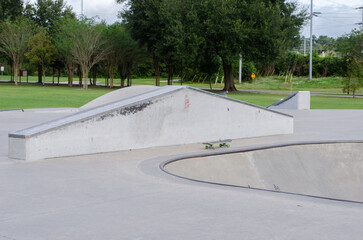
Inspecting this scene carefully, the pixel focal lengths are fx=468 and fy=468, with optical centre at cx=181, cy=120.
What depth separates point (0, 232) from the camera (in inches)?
174

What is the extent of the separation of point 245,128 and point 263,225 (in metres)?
7.89

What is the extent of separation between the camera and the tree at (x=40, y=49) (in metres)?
60.5

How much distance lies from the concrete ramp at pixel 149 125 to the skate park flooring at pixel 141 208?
1.73ft

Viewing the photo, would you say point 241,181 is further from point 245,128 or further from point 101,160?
point 245,128

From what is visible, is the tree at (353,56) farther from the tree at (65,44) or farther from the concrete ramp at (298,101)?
the tree at (65,44)

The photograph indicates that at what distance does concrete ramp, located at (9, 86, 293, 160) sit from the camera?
8662 mm

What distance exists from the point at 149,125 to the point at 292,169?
10.7ft

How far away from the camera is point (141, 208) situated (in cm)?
535

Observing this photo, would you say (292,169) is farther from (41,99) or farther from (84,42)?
(84,42)

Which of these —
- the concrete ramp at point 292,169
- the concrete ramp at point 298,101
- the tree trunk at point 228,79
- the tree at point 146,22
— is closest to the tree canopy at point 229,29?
the tree trunk at point 228,79

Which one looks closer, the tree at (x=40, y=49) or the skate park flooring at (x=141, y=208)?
the skate park flooring at (x=141, y=208)

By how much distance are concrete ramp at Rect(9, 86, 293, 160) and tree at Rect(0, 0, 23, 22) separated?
64.0 metres

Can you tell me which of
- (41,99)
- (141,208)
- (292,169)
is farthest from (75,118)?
(41,99)

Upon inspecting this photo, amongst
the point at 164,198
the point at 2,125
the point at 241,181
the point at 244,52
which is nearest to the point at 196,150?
the point at 241,181
